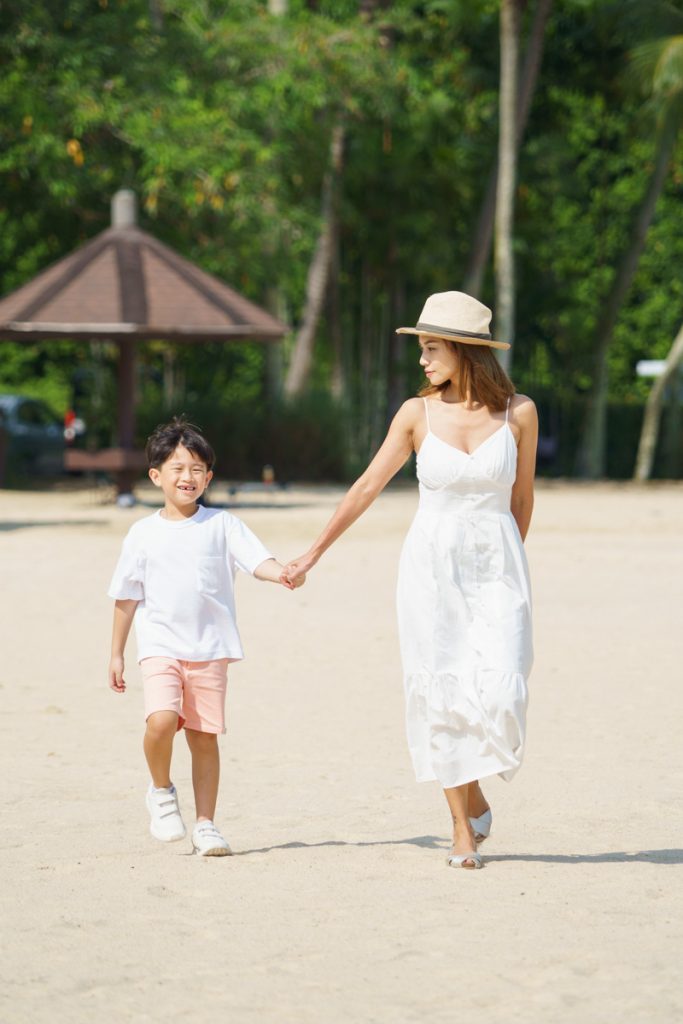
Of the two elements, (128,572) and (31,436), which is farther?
(31,436)

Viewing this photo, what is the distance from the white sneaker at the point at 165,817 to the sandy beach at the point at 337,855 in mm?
96

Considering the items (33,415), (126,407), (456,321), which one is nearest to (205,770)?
(456,321)

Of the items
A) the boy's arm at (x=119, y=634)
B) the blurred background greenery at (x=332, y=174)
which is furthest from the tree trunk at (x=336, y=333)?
the boy's arm at (x=119, y=634)

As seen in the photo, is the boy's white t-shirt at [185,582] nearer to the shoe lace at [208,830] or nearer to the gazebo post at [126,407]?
the shoe lace at [208,830]

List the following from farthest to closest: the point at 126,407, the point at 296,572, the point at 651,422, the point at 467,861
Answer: the point at 651,422, the point at 126,407, the point at 296,572, the point at 467,861

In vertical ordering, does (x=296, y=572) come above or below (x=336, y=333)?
above

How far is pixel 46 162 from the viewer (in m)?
27.4

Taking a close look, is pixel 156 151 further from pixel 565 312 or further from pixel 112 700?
pixel 112 700

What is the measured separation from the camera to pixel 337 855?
19.8ft

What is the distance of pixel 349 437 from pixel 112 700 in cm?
2236

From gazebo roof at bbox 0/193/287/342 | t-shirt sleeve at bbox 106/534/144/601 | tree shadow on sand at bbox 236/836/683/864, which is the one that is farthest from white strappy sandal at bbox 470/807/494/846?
gazebo roof at bbox 0/193/287/342

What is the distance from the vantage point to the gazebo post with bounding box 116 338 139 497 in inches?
976

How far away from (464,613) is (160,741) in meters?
1.02

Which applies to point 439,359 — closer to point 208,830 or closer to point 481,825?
point 481,825
